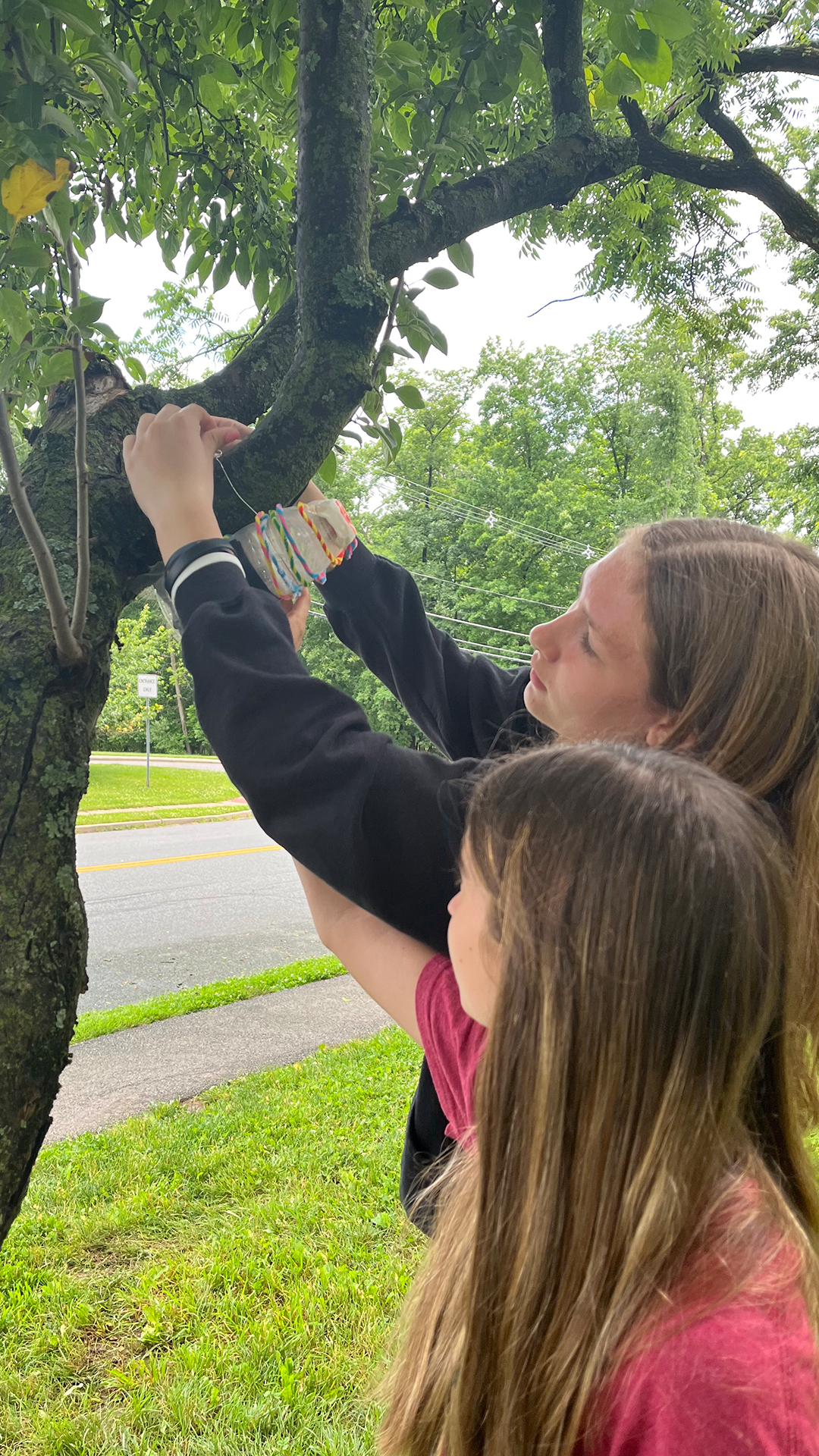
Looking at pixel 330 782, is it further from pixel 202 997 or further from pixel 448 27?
pixel 202 997

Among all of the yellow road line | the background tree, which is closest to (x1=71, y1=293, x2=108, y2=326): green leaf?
the background tree

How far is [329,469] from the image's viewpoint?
1.88 metres

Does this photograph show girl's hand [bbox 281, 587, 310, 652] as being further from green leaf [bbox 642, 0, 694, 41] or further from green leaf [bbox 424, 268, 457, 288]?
green leaf [bbox 642, 0, 694, 41]

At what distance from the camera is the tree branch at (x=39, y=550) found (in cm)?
105

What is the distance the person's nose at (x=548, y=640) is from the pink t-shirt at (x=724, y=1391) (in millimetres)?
788

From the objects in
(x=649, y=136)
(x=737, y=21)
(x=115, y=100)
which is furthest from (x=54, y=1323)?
(x=737, y=21)

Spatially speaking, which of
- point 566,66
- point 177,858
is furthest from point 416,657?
point 177,858

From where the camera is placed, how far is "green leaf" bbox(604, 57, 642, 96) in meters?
1.55

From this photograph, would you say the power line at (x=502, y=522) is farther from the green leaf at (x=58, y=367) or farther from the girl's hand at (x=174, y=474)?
the green leaf at (x=58, y=367)

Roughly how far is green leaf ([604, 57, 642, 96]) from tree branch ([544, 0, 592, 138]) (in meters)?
0.38

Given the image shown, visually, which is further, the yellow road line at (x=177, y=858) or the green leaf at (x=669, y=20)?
the yellow road line at (x=177, y=858)

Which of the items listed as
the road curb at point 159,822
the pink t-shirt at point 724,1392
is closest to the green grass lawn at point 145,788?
the road curb at point 159,822

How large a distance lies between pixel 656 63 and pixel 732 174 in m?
1.47

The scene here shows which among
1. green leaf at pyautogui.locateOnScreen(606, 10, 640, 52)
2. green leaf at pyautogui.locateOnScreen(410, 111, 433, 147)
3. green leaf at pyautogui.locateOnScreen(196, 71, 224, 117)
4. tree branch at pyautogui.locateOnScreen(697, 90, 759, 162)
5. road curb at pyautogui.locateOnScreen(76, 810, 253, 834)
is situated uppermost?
tree branch at pyautogui.locateOnScreen(697, 90, 759, 162)
